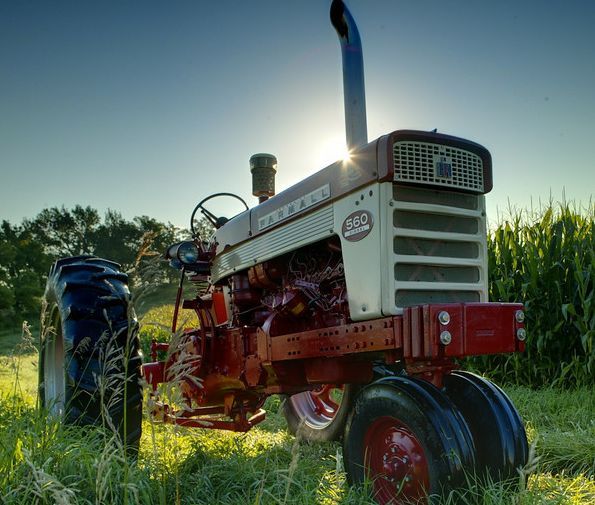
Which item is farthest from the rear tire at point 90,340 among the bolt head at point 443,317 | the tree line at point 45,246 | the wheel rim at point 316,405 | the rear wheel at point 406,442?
the tree line at point 45,246

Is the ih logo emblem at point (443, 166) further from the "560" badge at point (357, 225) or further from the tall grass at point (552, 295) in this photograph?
the tall grass at point (552, 295)

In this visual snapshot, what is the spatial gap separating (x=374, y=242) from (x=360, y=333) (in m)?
0.41

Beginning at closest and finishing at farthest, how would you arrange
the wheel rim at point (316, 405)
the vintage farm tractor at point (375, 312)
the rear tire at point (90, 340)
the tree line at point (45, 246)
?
the vintage farm tractor at point (375, 312) → the rear tire at point (90, 340) → the wheel rim at point (316, 405) → the tree line at point (45, 246)

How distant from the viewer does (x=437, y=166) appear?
2.63m

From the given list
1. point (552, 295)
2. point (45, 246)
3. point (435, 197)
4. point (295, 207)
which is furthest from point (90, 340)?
point (45, 246)

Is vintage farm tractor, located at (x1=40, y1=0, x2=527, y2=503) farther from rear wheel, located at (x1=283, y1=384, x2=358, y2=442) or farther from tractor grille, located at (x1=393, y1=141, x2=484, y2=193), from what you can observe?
rear wheel, located at (x1=283, y1=384, x2=358, y2=442)

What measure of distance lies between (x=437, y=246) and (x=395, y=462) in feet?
3.25

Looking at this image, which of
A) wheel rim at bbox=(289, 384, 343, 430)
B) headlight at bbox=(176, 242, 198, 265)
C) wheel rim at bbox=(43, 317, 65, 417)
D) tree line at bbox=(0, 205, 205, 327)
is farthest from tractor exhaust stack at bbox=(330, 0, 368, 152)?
tree line at bbox=(0, 205, 205, 327)

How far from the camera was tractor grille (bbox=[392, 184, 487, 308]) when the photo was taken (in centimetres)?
257

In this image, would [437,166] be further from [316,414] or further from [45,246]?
[45,246]

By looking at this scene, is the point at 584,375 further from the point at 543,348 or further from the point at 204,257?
the point at 204,257

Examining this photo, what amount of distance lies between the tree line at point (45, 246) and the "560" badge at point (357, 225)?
1654 centimetres

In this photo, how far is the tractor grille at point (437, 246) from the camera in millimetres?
2572

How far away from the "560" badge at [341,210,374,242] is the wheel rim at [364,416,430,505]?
806 mm
